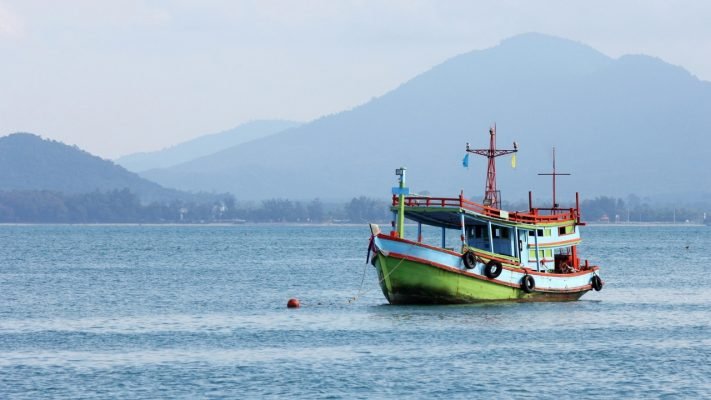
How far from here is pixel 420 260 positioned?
6009 cm

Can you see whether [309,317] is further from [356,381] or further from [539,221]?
[356,381]

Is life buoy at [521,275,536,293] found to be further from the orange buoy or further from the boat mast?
the orange buoy

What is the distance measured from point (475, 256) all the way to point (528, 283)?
3991 mm

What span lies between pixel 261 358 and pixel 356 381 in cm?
567

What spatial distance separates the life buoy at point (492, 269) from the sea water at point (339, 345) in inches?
56.1

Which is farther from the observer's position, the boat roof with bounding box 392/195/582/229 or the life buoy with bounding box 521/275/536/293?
the life buoy with bounding box 521/275/536/293

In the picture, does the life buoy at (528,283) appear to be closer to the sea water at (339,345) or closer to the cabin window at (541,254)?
the sea water at (339,345)

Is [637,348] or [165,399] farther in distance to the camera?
[637,348]

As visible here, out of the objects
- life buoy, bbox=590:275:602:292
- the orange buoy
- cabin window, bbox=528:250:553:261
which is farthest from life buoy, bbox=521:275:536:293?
the orange buoy

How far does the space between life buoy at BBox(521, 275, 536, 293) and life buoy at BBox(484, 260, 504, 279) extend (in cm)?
206

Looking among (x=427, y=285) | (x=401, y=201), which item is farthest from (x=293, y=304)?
(x=401, y=201)

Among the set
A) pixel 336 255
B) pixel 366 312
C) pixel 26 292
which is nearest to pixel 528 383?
pixel 366 312

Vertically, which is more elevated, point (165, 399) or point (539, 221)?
point (539, 221)

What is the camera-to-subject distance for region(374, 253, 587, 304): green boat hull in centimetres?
6075
